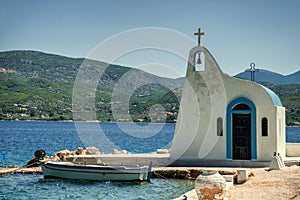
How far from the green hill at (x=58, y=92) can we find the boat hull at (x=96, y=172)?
94215 mm

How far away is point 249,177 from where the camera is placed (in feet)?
61.7

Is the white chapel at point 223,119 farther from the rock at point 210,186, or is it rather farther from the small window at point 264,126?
the rock at point 210,186

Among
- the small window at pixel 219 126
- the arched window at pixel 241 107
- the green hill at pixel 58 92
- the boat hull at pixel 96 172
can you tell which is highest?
the green hill at pixel 58 92

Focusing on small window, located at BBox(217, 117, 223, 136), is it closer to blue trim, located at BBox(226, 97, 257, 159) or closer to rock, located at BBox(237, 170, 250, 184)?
blue trim, located at BBox(226, 97, 257, 159)

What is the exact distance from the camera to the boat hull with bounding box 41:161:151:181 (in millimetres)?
21625

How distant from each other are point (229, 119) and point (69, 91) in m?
152

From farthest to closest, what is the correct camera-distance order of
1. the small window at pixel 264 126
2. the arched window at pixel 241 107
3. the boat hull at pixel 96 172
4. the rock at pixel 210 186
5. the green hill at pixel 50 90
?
the green hill at pixel 50 90 < the arched window at pixel 241 107 < the small window at pixel 264 126 < the boat hull at pixel 96 172 < the rock at pixel 210 186

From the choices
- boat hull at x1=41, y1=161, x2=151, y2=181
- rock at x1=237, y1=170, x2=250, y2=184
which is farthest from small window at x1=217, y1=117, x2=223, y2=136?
rock at x1=237, y1=170, x2=250, y2=184

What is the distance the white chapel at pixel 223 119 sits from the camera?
2244 cm

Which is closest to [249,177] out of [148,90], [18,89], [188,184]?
[188,184]

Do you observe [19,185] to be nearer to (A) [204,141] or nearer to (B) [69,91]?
(A) [204,141]

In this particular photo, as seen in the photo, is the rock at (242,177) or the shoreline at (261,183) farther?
the rock at (242,177)

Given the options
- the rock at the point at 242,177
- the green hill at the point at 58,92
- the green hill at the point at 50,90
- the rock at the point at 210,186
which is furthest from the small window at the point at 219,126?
the green hill at the point at 58,92

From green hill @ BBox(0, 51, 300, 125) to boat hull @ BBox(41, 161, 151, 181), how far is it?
94215 mm
